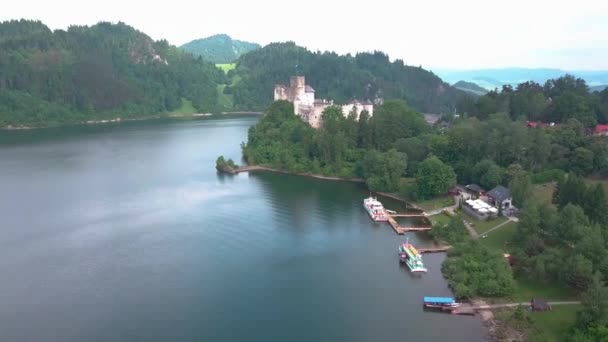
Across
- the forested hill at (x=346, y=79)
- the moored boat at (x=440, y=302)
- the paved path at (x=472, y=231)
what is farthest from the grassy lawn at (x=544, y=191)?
the forested hill at (x=346, y=79)

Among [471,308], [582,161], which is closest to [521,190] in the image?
[582,161]

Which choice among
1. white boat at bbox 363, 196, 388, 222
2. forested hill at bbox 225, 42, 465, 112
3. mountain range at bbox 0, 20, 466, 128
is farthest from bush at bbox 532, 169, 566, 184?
forested hill at bbox 225, 42, 465, 112

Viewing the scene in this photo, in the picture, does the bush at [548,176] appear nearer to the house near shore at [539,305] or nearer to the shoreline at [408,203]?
the shoreline at [408,203]

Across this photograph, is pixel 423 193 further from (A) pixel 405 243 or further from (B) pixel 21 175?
(B) pixel 21 175

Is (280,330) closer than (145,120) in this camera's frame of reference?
Yes

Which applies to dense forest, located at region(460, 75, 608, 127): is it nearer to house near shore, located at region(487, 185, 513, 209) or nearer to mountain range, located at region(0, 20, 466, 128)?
house near shore, located at region(487, 185, 513, 209)

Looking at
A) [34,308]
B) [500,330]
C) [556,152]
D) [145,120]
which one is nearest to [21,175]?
[34,308]
